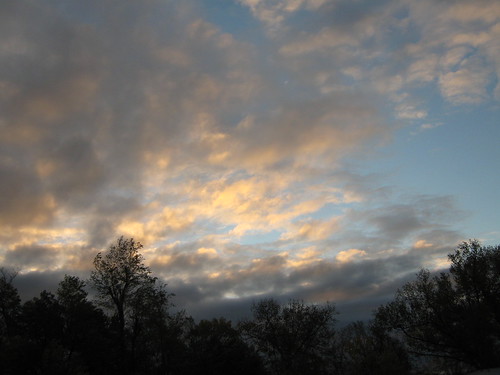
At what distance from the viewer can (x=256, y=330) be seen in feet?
192

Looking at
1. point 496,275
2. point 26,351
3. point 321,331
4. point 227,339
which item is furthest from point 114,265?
point 496,275

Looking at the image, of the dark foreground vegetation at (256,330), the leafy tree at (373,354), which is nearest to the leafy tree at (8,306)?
the dark foreground vegetation at (256,330)

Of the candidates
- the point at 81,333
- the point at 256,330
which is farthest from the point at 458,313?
the point at 81,333

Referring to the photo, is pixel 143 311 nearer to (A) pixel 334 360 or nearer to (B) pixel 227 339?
(B) pixel 227 339

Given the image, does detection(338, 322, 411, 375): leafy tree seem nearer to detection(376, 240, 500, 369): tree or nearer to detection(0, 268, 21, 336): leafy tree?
detection(376, 240, 500, 369): tree

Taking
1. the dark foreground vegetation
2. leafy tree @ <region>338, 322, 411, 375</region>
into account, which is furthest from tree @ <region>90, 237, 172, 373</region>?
leafy tree @ <region>338, 322, 411, 375</region>

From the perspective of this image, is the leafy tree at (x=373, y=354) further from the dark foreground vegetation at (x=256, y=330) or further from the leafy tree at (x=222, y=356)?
the leafy tree at (x=222, y=356)

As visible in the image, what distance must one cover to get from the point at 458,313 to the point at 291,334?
24613 millimetres

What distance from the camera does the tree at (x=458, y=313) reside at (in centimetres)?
5075

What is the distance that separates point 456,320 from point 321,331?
19.7 metres

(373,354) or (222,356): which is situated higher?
(222,356)

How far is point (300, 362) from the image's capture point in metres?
50.0

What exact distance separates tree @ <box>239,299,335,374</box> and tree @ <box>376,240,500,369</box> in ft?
38.5

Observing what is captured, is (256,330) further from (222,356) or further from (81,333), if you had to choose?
(81,333)
